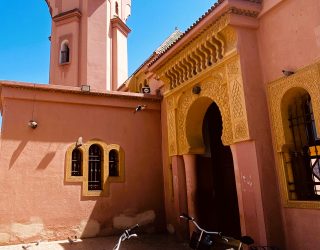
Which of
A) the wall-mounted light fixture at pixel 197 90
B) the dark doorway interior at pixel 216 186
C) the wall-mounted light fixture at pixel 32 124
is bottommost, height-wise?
the dark doorway interior at pixel 216 186

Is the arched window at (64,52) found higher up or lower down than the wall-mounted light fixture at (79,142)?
higher up

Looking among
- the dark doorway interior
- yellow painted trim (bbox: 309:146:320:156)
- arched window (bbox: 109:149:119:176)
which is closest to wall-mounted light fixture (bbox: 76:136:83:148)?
arched window (bbox: 109:149:119:176)

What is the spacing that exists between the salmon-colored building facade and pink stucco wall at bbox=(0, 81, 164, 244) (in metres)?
0.03

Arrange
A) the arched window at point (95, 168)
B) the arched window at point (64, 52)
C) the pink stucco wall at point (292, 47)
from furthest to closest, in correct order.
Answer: the arched window at point (64, 52)
the arched window at point (95, 168)
the pink stucco wall at point (292, 47)

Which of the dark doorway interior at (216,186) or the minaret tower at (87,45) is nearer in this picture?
the dark doorway interior at (216,186)

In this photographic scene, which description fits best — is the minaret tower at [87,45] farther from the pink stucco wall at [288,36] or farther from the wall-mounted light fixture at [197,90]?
the pink stucco wall at [288,36]

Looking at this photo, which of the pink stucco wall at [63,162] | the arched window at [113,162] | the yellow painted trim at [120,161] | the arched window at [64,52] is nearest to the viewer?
the pink stucco wall at [63,162]

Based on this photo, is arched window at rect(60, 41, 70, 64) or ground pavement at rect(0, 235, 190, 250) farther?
arched window at rect(60, 41, 70, 64)

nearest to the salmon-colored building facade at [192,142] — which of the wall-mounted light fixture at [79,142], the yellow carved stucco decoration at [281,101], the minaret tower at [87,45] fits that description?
the yellow carved stucco decoration at [281,101]

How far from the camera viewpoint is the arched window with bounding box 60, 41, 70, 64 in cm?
1312

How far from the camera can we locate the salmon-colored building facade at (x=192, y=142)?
200 inches

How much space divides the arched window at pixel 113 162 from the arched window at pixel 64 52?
21.6 ft

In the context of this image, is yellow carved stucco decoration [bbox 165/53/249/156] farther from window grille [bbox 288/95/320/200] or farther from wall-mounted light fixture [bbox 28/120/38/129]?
wall-mounted light fixture [bbox 28/120/38/129]

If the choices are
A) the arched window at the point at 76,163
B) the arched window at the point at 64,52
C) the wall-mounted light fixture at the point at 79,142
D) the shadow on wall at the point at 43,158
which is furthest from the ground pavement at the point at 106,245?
the arched window at the point at 64,52
